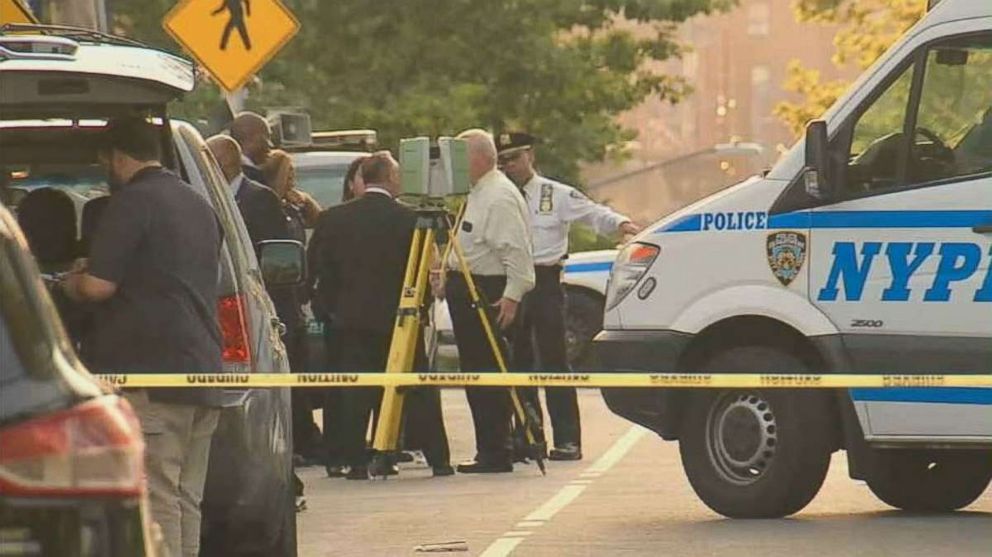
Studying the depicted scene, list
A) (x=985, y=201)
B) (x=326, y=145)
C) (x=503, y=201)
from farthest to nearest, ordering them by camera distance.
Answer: (x=326, y=145) → (x=503, y=201) → (x=985, y=201)

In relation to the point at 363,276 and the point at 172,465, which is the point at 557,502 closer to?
the point at 363,276

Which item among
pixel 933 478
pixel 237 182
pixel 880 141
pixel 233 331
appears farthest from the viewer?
pixel 237 182

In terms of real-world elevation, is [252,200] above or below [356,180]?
A: above

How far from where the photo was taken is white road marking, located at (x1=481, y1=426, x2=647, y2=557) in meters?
11.9

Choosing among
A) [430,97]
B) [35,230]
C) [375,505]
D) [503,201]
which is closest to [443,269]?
[503,201]

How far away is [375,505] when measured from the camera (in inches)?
552

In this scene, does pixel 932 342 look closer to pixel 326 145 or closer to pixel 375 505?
pixel 375 505

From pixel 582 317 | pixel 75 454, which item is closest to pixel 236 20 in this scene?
pixel 582 317

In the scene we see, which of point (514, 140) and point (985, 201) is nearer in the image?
point (985, 201)

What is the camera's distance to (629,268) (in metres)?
12.8

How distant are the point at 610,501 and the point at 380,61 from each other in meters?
21.7

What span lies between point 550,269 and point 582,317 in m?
8.05

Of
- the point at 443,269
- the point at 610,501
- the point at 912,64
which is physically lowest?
the point at 610,501

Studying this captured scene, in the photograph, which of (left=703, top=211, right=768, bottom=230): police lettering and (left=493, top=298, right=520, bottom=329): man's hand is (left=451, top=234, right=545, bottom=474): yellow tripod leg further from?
(left=703, top=211, right=768, bottom=230): police lettering
